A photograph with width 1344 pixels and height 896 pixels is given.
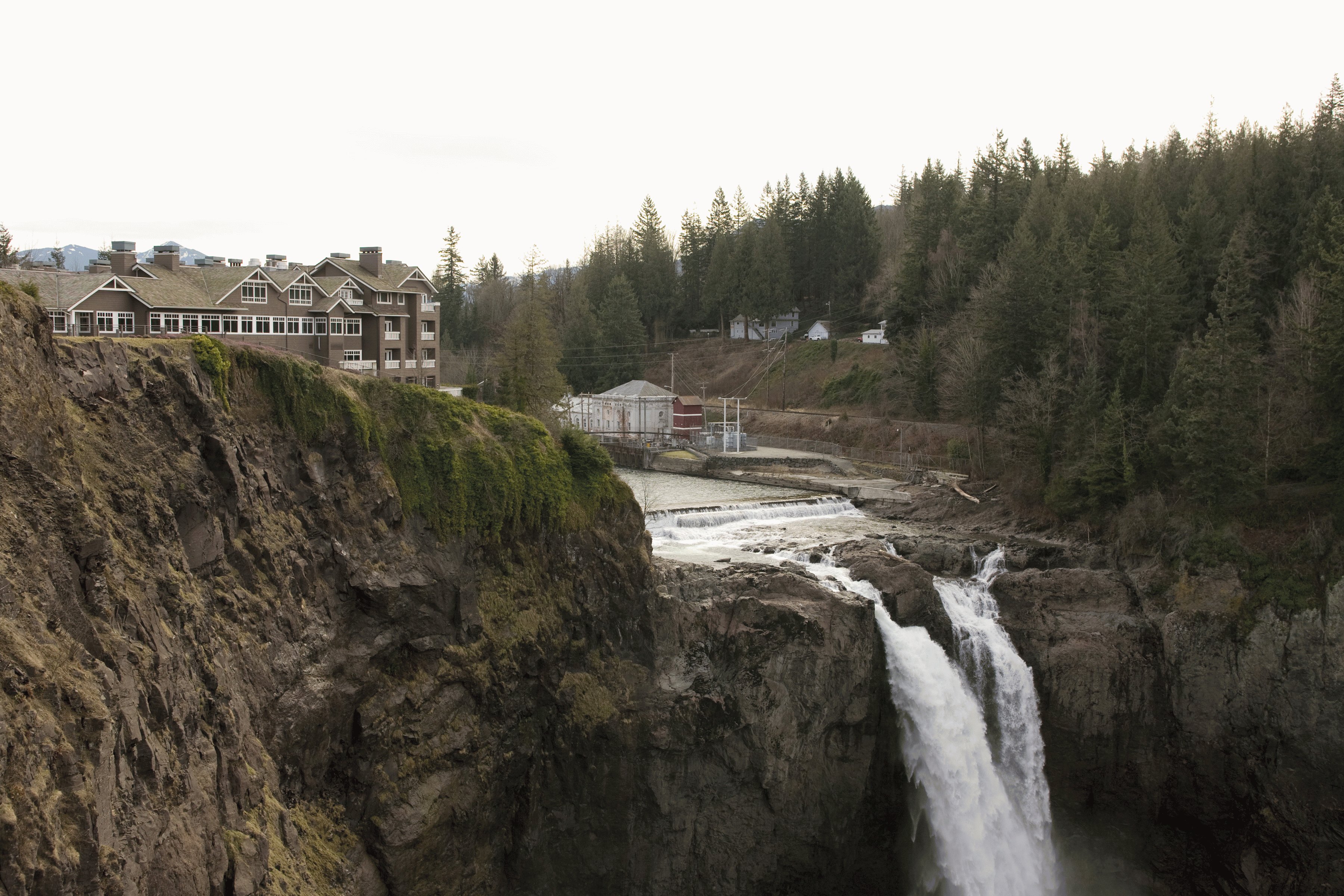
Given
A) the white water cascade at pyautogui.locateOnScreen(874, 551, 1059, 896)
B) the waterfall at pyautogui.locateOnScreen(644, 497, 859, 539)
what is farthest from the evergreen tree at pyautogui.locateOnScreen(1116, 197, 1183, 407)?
the white water cascade at pyautogui.locateOnScreen(874, 551, 1059, 896)

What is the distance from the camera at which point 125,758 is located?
12656 millimetres

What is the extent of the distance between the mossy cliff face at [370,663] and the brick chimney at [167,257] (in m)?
16.2

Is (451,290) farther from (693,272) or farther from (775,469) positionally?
(775,469)

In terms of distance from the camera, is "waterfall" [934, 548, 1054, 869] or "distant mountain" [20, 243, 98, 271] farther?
"distant mountain" [20, 243, 98, 271]

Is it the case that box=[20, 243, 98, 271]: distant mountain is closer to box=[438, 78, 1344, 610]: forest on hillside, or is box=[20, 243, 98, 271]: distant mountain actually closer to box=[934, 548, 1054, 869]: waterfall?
box=[438, 78, 1344, 610]: forest on hillside

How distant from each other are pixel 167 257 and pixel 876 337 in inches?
2240

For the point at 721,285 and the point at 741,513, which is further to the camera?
the point at 721,285

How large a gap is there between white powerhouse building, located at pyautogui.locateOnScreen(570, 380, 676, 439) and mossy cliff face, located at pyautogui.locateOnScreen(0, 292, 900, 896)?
1453 inches

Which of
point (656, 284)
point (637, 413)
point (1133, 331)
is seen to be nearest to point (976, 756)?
point (1133, 331)

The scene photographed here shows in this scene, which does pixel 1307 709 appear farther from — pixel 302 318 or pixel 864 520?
pixel 302 318

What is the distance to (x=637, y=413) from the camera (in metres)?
66.5

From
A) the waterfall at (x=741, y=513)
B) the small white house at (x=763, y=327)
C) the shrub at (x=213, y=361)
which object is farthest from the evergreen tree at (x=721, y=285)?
the shrub at (x=213, y=361)

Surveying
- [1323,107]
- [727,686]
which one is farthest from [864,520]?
[1323,107]

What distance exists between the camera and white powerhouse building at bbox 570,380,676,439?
65875mm
